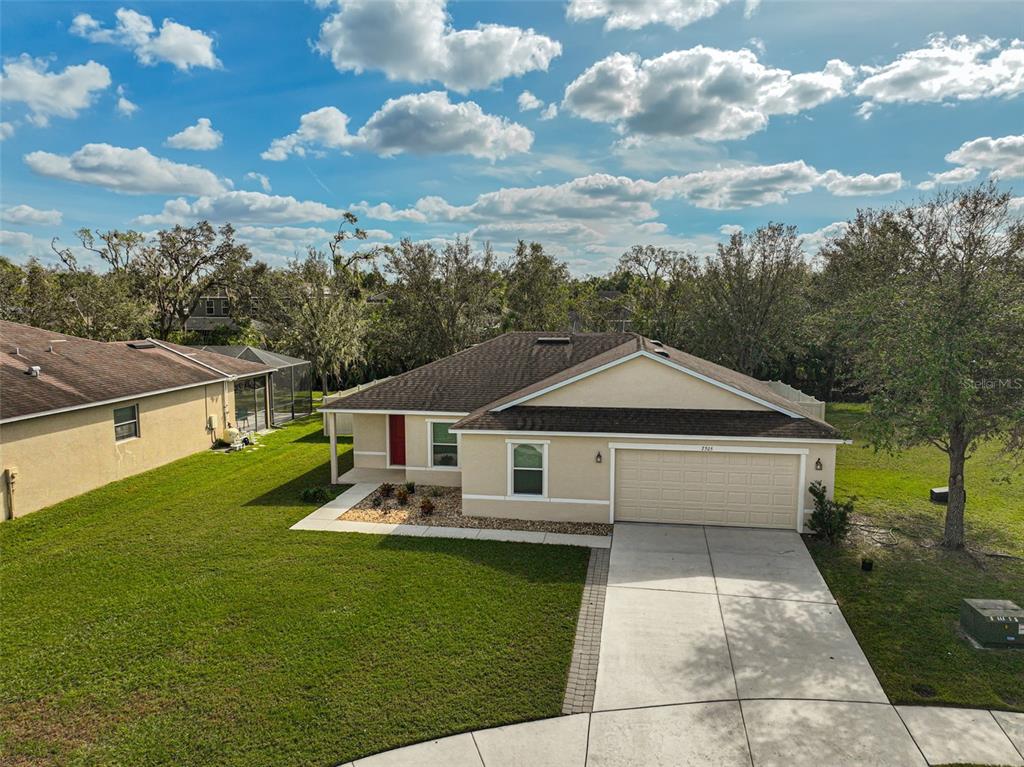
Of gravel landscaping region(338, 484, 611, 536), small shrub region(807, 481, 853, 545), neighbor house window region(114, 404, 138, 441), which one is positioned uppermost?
neighbor house window region(114, 404, 138, 441)

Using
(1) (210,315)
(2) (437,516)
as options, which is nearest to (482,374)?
(2) (437,516)

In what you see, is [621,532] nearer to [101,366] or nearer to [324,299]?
[101,366]

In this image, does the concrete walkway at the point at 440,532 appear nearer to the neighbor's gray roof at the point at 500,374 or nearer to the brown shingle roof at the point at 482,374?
the neighbor's gray roof at the point at 500,374

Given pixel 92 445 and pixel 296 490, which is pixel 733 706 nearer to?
pixel 296 490

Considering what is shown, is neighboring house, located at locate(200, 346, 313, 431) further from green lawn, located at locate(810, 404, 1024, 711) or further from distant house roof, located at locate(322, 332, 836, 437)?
green lawn, located at locate(810, 404, 1024, 711)

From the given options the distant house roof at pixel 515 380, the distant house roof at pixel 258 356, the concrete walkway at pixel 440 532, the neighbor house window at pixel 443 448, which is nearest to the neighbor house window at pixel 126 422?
the distant house roof at pixel 515 380

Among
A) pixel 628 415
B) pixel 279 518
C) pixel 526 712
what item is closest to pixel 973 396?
pixel 628 415

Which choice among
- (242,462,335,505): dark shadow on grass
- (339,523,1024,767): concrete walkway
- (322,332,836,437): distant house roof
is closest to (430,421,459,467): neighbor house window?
(322,332,836,437): distant house roof
